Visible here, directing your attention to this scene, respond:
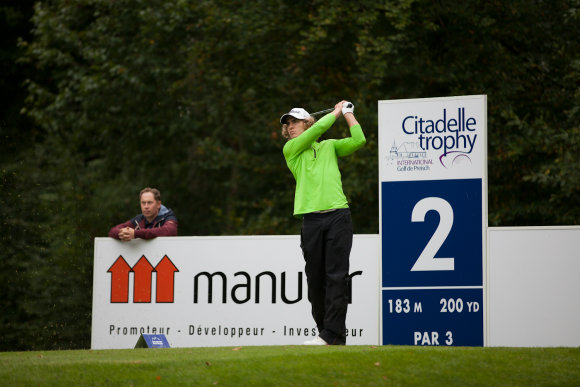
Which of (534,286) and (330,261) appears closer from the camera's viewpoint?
(330,261)

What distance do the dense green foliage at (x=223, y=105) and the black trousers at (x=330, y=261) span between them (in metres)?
7.81

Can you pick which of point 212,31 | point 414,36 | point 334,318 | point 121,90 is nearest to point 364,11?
point 414,36

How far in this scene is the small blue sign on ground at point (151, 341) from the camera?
9.23 meters

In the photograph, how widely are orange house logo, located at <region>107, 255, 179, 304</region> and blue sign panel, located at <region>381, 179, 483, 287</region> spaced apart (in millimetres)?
2716

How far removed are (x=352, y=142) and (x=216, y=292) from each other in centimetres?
337

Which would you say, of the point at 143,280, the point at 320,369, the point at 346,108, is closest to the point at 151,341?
the point at 143,280

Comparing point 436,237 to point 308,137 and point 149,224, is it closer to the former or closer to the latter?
point 308,137

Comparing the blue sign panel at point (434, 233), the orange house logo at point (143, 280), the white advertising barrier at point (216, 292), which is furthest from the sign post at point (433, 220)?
the orange house logo at point (143, 280)

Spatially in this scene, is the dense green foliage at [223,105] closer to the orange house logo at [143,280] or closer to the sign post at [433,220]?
the orange house logo at [143,280]

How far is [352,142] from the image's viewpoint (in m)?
7.96

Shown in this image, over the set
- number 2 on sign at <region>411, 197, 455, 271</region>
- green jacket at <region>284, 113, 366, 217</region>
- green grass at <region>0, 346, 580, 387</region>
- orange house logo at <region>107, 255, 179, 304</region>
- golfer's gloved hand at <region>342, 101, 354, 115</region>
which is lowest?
green grass at <region>0, 346, 580, 387</region>

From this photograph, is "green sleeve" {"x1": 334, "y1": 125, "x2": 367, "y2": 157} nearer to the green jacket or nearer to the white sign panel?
the green jacket

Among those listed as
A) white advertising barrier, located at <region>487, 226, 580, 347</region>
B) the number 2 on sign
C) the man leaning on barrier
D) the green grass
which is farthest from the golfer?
the man leaning on barrier

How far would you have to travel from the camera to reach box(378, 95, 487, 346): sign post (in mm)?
9086
